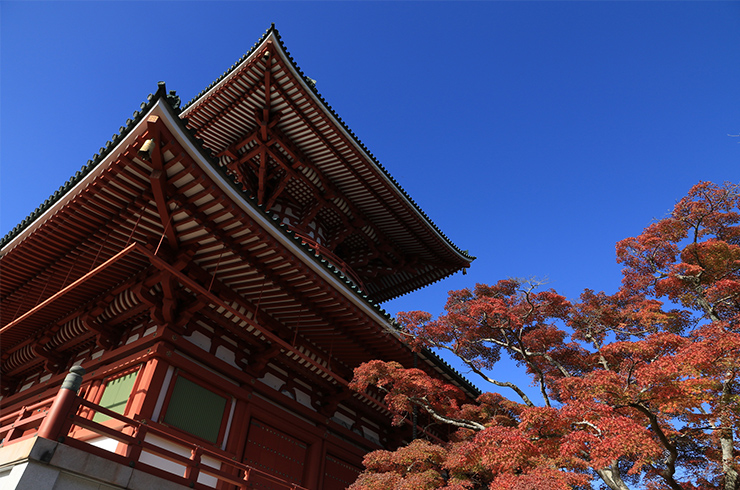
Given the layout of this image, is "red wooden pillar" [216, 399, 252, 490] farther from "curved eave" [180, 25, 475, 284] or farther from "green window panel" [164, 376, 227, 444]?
"curved eave" [180, 25, 475, 284]

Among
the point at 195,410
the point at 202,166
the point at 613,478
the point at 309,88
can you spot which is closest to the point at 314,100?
the point at 309,88

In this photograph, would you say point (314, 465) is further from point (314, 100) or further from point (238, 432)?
point (314, 100)

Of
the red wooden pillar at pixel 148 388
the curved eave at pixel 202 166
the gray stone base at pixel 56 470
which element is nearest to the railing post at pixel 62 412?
the gray stone base at pixel 56 470

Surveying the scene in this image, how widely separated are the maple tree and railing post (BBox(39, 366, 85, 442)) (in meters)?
5.20

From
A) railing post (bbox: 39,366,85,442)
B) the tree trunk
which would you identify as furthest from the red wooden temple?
the tree trunk

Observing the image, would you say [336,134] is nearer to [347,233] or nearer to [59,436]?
[347,233]

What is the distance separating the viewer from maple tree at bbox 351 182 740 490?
7.81 meters

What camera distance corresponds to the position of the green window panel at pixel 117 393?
26.1 feet

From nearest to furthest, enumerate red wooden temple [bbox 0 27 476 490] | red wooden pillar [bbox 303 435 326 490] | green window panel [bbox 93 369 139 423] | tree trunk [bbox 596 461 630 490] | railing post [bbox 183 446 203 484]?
red wooden temple [bbox 0 27 476 490], railing post [bbox 183 446 203 484], green window panel [bbox 93 369 139 423], tree trunk [bbox 596 461 630 490], red wooden pillar [bbox 303 435 326 490]

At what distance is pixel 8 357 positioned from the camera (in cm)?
1149

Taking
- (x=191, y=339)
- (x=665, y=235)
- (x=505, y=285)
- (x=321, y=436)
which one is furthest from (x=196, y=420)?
(x=665, y=235)

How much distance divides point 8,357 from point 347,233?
34.3ft

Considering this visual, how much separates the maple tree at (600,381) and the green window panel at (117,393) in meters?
4.43

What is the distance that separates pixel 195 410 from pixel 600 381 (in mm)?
7311
